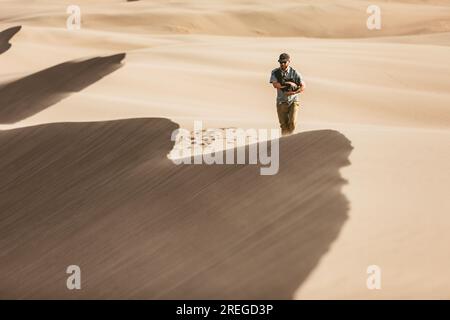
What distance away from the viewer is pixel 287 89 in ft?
29.6

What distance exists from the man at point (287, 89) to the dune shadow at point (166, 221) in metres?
0.67

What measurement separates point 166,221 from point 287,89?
2.44 meters

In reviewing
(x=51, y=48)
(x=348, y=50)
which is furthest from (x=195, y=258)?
(x=51, y=48)

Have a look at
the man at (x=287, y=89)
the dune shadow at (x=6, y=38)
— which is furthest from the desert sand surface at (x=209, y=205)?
the dune shadow at (x=6, y=38)

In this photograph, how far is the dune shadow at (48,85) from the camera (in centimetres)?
1548

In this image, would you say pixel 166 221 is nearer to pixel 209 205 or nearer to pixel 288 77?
pixel 209 205

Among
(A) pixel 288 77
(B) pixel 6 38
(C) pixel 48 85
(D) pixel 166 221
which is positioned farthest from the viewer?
(B) pixel 6 38

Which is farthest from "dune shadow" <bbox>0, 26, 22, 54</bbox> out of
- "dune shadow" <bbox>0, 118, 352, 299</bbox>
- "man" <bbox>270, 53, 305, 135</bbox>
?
"man" <bbox>270, 53, 305, 135</bbox>

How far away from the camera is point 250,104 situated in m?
15.5

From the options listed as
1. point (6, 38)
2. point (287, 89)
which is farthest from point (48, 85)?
point (287, 89)

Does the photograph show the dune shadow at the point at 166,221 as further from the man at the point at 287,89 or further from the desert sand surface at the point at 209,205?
the man at the point at 287,89

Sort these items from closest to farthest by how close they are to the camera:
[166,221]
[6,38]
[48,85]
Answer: [166,221] → [48,85] → [6,38]
